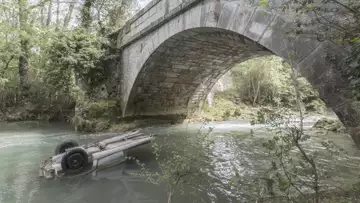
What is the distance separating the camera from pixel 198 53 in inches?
276

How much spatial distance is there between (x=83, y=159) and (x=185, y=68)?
4.92 meters

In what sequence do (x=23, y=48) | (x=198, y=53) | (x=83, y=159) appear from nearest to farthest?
(x=83, y=159) → (x=198, y=53) → (x=23, y=48)

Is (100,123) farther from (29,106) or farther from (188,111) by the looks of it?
(29,106)

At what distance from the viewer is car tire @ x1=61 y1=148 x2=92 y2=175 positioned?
12.4 feet

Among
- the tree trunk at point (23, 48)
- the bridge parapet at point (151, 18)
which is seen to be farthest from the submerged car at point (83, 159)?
the tree trunk at point (23, 48)

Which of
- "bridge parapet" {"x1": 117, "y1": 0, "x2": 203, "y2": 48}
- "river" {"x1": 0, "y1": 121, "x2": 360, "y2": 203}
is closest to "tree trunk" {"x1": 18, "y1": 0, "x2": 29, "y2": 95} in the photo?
"bridge parapet" {"x1": 117, "y1": 0, "x2": 203, "y2": 48}

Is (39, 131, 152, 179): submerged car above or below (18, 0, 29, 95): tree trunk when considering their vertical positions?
below

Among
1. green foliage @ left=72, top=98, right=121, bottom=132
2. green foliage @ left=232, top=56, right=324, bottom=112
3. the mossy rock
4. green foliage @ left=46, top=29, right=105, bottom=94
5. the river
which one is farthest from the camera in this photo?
green foliage @ left=232, top=56, right=324, bottom=112

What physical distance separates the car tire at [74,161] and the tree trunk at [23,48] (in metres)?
8.75

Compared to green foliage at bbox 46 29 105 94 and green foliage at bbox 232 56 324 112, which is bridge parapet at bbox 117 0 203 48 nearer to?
green foliage at bbox 46 29 105 94

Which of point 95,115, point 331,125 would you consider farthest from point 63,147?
point 331,125

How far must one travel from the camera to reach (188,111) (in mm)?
10719

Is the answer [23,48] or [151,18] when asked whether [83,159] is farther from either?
[23,48]

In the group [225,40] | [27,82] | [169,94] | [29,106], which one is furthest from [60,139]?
[27,82]
